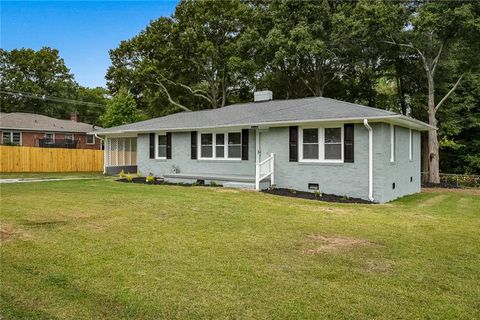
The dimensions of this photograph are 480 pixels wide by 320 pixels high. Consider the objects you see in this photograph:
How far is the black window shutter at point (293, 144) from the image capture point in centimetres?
1311

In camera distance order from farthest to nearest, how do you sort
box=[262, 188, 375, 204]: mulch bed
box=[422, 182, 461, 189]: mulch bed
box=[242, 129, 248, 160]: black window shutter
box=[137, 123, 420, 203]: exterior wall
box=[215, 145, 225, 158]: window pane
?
box=[422, 182, 461, 189]: mulch bed → box=[215, 145, 225, 158]: window pane → box=[242, 129, 248, 160]: black window shutter → box=[137, 123, 420, 203]: exterior wall → box=[262, 188, 375, 204]: mulch bed

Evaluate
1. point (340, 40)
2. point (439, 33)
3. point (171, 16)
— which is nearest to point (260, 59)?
point (340, 40)

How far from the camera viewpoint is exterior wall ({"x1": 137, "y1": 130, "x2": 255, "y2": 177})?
15.0 meters

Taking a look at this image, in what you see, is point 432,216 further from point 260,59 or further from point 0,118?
point 0,118

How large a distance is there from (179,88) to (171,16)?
5718mm

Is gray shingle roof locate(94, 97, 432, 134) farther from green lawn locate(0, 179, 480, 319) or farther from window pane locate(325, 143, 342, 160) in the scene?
green lawn locate(0, 179, 480, 319)

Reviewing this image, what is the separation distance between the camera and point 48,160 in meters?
23.0

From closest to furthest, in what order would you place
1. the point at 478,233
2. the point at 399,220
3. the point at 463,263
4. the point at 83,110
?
the point at 463,263 < the point at 478,233 < the point at 399,220 < the point at 83,110

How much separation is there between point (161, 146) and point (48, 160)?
959cm

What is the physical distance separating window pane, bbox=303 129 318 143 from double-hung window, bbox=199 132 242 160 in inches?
127

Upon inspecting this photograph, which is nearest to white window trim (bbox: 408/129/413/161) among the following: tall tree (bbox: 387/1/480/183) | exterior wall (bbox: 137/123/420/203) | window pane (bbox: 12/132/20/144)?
exterior wall (bbox: 137/123/420/203)

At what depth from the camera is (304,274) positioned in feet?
14.8

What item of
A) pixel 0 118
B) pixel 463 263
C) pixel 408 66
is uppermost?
pixel 408 66

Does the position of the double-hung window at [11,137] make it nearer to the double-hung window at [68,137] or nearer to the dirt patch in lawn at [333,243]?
the double-hung window at [68,137]
